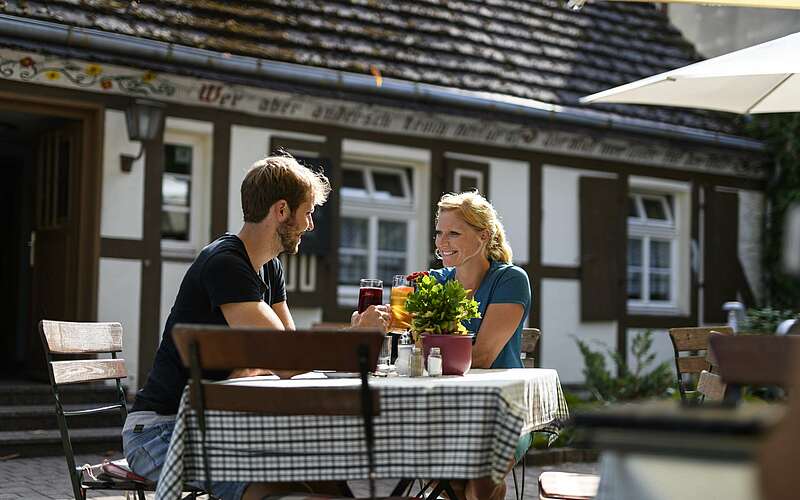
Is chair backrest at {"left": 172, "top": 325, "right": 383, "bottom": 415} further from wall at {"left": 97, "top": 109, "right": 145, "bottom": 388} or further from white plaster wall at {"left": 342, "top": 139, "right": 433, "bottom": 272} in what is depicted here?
white plaster wall at {"left": 342, "top": 139, "right": 433, "bottom": 272}

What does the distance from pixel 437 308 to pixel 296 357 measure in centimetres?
96

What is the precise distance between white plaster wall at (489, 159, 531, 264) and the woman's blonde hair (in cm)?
657

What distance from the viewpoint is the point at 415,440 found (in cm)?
294

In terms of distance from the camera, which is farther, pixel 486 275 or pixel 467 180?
pixel 467 180

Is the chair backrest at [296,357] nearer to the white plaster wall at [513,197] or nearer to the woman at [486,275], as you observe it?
the woman at [486,275]

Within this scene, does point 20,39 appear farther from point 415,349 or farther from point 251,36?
point 415,349

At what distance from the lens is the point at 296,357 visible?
9.47 feet

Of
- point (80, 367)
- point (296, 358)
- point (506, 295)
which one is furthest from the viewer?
point (506, 295)

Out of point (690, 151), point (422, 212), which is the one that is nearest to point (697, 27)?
point (690, 151)

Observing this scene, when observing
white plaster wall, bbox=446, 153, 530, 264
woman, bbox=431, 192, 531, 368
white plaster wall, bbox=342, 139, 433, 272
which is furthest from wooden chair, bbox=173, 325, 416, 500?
white plaster wall, bbox=446, 153, 530, 264

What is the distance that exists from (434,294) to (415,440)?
0.89m

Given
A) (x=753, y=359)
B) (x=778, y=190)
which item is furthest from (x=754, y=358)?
(x=778, y=190)

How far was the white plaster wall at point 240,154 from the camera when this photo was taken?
31.8 feet

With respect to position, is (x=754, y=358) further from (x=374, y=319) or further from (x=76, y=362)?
(x=76, y=362)
